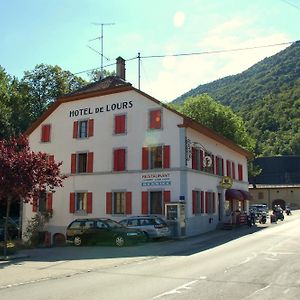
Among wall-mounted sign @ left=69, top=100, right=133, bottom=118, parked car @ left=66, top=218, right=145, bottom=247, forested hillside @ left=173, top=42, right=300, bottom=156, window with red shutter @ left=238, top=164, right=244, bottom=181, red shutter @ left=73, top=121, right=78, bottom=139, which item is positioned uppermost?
forested hillside @ left=173, top=42, right=300, bottom=156

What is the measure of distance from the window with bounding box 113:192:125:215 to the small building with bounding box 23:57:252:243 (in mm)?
68

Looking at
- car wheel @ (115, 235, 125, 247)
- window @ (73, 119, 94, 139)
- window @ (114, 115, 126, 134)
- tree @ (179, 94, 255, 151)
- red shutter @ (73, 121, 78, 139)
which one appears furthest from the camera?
tree @ (179, 94, 255, 151)

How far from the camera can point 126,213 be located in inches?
1219

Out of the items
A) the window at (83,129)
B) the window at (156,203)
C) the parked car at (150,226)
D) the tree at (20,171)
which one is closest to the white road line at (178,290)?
the tree at (20,171)

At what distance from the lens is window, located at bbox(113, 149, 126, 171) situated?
31.9m

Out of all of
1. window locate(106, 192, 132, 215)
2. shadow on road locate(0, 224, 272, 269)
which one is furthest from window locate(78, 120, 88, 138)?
shadow on road locate(0, 224, 272, 269)

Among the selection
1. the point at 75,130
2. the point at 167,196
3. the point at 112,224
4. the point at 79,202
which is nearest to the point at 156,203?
the point at 167,196

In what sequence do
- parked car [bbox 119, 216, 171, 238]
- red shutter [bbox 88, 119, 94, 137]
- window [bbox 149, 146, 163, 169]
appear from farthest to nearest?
red shutter [bbox 88, 119, 94, 137], window [bbox 149, 146, 163, 169], parked car [bbox 119, 216, 171, 238]

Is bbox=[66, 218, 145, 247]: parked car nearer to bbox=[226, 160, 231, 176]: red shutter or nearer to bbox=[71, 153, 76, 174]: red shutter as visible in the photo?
bbox=[71, 153, 76, 174]: red shutter

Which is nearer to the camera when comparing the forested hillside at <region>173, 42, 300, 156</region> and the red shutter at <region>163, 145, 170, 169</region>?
the red shutter at <region>163, 145, 170, 169</region>

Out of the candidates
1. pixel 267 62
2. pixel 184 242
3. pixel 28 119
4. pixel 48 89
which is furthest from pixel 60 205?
Result: pixel 267 62

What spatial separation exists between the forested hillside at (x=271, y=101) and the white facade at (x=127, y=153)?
224 feet

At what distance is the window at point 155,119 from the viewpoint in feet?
101

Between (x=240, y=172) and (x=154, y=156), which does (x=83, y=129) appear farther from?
(x=240, y=172)
